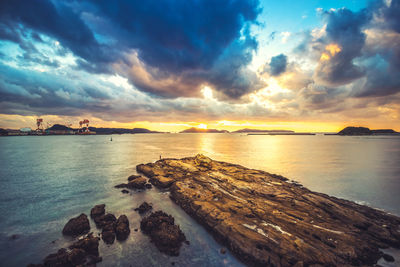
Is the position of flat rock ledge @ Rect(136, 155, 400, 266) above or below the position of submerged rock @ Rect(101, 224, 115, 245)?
above

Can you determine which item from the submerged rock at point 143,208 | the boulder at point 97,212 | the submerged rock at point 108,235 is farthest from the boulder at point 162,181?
the submerged rock at point 108,235

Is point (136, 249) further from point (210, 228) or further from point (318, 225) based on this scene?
point (318, 225)

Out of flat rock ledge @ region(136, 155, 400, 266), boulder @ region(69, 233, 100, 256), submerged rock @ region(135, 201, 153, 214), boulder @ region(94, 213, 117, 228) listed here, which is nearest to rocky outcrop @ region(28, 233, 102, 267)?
boulder @ region(69, 233, 100, 256)

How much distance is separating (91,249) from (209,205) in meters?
10.4

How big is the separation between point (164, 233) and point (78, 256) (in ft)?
18.8

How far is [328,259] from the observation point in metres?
10.5

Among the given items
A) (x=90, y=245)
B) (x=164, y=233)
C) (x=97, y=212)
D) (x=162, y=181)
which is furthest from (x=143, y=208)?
(x=162, y=181)

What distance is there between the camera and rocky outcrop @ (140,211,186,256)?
1261 cm

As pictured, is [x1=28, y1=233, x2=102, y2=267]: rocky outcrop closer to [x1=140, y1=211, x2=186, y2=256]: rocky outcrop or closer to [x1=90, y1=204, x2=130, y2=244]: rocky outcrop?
[x1=90, y1=204, x2=130, y2=244]: rocky outcrop

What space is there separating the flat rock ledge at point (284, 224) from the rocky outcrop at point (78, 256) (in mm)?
8897

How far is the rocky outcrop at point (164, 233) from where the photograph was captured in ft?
41.4

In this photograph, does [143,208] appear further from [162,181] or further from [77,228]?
[162,181]

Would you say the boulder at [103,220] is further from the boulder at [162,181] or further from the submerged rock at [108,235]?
the boulder at [162,181]

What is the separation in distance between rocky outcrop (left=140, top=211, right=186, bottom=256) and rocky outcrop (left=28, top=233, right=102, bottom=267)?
12.8 feet
